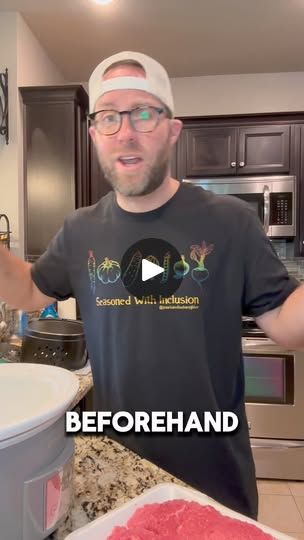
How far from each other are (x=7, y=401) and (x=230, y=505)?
55 cm

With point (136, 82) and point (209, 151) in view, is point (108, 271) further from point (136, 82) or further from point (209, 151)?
point (209, 151)

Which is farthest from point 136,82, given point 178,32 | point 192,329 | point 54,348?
point 178,32

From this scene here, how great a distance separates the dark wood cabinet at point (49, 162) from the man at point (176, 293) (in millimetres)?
1531

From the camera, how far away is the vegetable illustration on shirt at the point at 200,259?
35.2 inches

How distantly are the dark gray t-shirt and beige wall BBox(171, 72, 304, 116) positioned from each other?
Answer: 2.43m

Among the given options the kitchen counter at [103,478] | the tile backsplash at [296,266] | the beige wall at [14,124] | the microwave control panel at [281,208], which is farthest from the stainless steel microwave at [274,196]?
the kitchen counter at [103,478]

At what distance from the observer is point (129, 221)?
0.94 meters

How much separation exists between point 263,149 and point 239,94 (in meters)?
0.53

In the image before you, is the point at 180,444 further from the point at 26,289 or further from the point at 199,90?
the point at 199,90

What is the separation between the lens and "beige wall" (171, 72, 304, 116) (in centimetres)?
307

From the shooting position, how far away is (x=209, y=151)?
2900 millimetres

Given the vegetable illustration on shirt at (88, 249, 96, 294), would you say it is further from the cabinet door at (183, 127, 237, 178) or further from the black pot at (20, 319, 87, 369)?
the cabinet door at (183, 127, 237, 178)

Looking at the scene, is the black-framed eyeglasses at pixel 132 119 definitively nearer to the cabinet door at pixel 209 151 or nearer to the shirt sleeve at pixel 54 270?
the shirt sleeve at pixel 54 270

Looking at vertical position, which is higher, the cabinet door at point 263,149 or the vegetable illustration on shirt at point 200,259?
the cabinet door at point 263,149
